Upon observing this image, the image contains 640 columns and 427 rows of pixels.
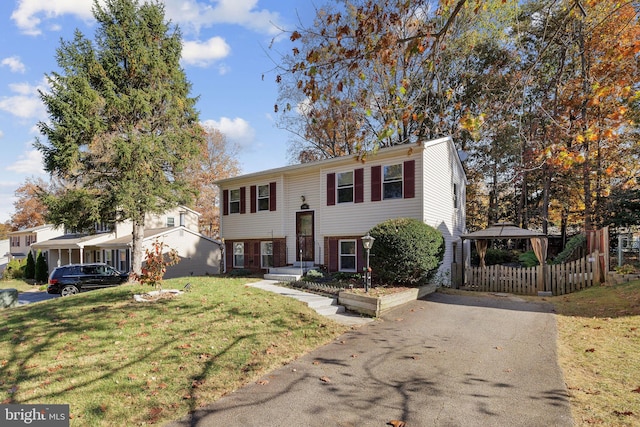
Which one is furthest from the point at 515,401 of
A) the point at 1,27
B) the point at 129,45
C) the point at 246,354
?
the point at 129,45

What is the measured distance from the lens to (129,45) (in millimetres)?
16281

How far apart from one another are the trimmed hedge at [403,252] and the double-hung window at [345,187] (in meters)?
3.38

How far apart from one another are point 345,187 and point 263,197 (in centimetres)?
470

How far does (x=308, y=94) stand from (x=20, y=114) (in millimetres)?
19750

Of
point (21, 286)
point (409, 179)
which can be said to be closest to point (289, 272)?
point (409, 179)

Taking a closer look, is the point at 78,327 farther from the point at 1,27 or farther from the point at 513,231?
the point at 513,231

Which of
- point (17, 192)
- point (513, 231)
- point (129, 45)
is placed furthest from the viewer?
point (17, 192)

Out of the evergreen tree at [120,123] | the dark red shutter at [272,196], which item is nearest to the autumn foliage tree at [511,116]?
the dark red shutter at [272,196]

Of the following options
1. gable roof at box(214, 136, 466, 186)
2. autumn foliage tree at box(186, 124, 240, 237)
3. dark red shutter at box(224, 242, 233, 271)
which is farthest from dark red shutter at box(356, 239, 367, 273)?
autumn foliage tree at box(186, 124, 240, 237)

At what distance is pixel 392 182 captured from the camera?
45.8 ft

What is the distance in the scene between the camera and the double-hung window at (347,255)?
47.9ft

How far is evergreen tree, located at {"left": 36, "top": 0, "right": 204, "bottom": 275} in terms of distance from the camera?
15.1m

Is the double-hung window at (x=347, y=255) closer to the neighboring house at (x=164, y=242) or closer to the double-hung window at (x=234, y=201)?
the double-hung window at (x=234, y=201)

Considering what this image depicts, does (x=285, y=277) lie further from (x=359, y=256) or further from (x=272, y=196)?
(x=272, y=196)
